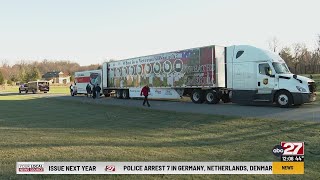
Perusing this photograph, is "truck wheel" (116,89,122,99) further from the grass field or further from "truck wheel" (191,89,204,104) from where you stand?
the grass field

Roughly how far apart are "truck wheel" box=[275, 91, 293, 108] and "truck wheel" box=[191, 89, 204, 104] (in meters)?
6.11

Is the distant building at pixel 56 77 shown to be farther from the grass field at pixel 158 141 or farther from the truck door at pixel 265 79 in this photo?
the grass field at pixel 158 141

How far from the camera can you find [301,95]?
A: 61.9ft

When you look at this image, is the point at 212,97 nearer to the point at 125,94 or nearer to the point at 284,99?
the point at 284,99

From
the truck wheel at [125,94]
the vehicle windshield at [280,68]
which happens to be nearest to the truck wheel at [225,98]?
the vehicle windshield at [280,68]

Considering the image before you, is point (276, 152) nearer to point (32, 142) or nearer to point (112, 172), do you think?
point (112, 172)

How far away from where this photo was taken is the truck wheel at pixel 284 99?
19.2 meters

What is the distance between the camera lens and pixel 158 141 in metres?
9.90

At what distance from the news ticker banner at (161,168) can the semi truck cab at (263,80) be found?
13650 millimetres

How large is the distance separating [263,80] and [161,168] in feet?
51.4

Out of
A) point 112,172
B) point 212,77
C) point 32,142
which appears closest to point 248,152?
point 112,172

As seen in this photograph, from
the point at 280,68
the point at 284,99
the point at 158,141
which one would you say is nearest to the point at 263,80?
the point at 280,68

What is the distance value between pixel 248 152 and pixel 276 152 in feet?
4.07

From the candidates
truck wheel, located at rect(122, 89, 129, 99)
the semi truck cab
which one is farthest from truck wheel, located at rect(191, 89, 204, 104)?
truck wheel, located at rect(122, 89, 129, 99)
